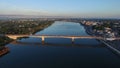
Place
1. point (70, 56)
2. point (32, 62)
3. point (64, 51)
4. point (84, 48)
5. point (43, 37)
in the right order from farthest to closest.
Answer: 1. point (43, 37)
2. point (84, 48)
3. point (64, 51)
4. point (70, 56)
5. point (32, 62)

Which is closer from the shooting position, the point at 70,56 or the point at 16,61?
the point at 16,61

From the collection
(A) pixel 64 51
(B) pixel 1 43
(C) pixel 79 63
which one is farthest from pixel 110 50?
(B) pixel 1 43

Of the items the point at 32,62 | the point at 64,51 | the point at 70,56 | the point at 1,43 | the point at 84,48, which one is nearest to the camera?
the point at 32,62

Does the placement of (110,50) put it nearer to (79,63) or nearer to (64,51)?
(64,51)

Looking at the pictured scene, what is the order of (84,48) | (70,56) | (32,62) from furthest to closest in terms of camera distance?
1. (84,48)
2. (70,56)
3. (32,62)

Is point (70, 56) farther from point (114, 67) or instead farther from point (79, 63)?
point (114, 67)

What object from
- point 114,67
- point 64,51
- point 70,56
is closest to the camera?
point 114,67

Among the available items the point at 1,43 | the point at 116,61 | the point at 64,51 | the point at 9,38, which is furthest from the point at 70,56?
the point at 9,38

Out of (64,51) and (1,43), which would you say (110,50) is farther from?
(1,43)

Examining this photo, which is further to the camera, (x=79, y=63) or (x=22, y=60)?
(x=22, y=60)
